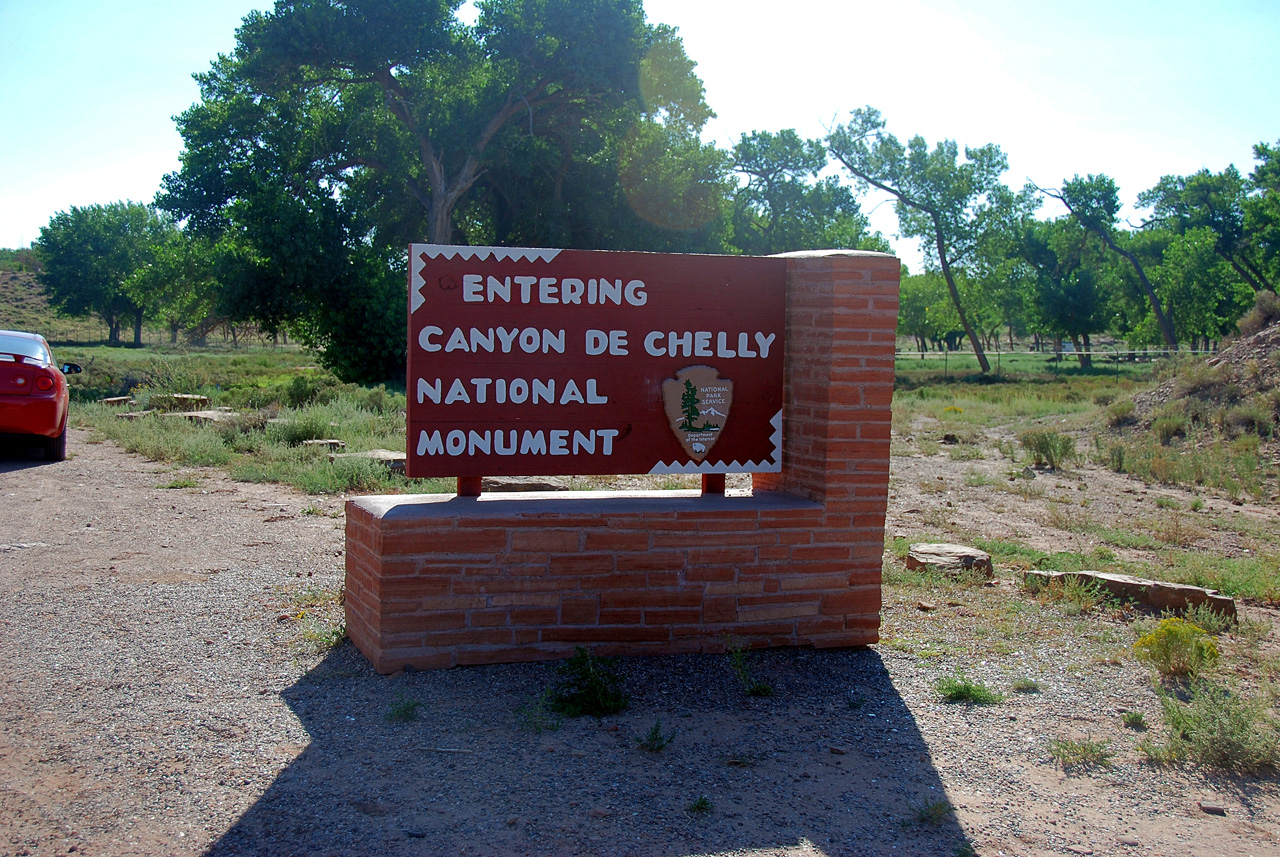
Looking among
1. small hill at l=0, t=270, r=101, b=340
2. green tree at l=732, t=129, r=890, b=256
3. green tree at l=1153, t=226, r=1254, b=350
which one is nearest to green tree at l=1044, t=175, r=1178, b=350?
green tree at l=1153, t=226, r=1254, b=350

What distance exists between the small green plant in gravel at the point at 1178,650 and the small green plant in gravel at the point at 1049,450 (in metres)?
11.0

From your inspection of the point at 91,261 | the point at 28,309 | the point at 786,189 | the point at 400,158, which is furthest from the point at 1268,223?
the point at 28,309

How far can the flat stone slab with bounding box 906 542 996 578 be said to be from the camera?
286 inches

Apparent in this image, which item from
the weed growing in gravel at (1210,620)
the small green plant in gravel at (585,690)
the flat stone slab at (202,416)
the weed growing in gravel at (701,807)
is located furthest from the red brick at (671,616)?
the flat stone slab at (202,416)

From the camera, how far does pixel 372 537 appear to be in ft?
15.8

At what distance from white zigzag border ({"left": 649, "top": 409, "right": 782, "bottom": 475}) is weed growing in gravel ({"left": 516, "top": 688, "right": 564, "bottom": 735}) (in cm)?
142

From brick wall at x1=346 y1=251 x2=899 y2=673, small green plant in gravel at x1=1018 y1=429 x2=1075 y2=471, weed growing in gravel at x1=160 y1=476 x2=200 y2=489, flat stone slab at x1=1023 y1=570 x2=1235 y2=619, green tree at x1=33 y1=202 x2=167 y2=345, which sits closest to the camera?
brick wall at x1=346 y1=251 x2=899 y2=673

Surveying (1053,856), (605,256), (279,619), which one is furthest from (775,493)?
(279,619)

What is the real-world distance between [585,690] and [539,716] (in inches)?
10.4

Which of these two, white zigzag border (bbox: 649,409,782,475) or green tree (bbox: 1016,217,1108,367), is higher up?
green tree (bbox: 1016,217,1108,367)

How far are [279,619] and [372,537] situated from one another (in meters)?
1.30

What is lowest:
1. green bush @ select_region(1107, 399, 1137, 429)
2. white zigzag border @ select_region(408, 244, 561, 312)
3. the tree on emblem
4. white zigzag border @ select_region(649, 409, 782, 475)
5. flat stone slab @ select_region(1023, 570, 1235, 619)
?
flat stone slab @ select_region(1023, 570, 1235, 619)

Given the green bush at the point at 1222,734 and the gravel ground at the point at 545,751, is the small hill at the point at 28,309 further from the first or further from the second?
the green bush at the point at 1222,734

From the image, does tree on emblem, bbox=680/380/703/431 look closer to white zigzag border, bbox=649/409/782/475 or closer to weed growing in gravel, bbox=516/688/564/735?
white zigzag border, bbox=649/409/782/475
